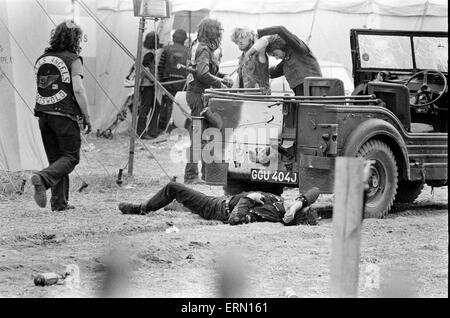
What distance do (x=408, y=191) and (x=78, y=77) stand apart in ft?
12.6

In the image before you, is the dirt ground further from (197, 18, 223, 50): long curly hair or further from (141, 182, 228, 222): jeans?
(197, 18, 223, 50): long curly hair

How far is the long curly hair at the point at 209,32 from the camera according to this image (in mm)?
13656

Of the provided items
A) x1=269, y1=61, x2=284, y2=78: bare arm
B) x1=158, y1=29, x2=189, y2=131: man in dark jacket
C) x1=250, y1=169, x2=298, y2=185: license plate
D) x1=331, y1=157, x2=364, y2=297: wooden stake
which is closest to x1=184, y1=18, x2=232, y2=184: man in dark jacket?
x1=269, y1=61, x2=284, y2=78: bare arm

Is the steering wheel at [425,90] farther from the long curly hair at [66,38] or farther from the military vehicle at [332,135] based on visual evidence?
the long curly hair at [66,38]

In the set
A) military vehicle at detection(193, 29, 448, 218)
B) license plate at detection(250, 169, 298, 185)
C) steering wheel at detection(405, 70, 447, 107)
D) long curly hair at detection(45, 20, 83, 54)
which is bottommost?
license plate at detection(250, 169, 298, 185)

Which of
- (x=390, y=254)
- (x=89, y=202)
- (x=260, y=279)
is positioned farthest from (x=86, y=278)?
(x=89, y=202)

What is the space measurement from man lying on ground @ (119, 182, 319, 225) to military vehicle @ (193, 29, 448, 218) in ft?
1.69

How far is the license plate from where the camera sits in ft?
36.4

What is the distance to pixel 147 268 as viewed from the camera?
8172 mm

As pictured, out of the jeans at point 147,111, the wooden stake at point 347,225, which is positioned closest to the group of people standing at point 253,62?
the wooden stake at point 347,225

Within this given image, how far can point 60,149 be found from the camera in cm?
1130

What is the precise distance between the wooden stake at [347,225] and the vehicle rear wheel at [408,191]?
270 inches

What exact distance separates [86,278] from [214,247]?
1555mm

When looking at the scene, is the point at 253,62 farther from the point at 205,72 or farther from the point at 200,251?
the point at 200,251
